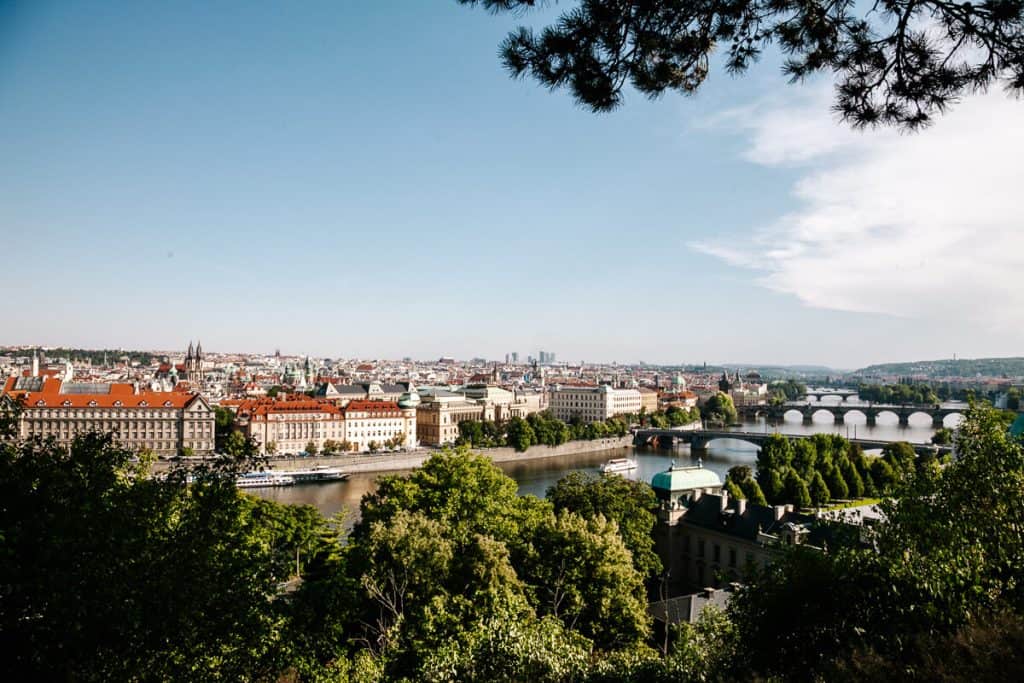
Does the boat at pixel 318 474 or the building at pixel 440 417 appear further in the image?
the building at pixel 440 417

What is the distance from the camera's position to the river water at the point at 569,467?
32594mm

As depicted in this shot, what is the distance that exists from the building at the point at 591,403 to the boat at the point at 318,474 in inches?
1357

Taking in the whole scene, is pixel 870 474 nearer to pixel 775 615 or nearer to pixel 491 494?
pixel 491 494

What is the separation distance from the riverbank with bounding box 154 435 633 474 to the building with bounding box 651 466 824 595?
19.3 metres

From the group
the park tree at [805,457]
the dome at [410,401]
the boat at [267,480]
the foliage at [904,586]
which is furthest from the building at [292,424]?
the foliage at [904,586]

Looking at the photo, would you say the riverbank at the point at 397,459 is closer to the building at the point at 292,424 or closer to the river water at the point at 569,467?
the river water at the point at 569,467

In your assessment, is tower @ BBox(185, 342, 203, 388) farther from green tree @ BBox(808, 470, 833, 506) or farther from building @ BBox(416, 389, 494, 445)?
green tree @ BBox(808, 470, 833, 506)

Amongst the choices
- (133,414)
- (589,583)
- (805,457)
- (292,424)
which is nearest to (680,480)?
(589,583)

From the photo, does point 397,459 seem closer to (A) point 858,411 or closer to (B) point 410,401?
(B) point 410,401

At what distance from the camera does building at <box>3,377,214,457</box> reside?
126 feet

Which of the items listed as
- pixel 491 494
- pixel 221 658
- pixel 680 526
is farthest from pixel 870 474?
pixel 221 658

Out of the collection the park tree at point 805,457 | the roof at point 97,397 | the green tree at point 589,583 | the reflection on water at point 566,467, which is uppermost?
the roof at point 97,397

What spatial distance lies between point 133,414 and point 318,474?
12016 mm

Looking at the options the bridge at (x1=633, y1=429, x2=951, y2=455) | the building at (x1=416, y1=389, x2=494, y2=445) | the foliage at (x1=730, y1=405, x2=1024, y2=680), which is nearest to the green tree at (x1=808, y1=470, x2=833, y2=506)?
the foliage at (x1=730, y1=405, x2=1024, y2=680)
